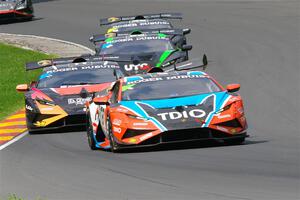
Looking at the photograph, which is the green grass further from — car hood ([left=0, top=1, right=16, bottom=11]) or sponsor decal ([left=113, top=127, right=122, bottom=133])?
sponsor decal ([left=113, top=127, right=122, bottom=133])

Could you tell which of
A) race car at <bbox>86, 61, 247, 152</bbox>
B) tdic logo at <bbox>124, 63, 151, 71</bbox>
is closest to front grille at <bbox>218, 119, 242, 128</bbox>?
race car at <bbox>86, 61, 247, 152</bbox>

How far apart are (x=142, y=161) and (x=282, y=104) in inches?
295

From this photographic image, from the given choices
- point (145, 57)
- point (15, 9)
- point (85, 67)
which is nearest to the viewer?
point (85, 67)

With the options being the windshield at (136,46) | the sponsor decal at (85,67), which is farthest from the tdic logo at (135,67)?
the sponsor decal at (85,67)

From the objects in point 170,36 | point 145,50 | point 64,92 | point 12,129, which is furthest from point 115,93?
point 170,36

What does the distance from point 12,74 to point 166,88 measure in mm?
17136

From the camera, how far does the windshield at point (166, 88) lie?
1577cm

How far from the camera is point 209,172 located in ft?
41.3

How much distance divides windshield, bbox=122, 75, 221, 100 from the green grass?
8093 millimetres

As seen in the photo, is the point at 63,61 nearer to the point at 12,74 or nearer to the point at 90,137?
the point at 90,137

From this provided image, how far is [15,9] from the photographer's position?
45.2 metres

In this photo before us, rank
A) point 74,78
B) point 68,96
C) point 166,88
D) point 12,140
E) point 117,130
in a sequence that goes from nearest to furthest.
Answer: point 117,130, point 166,88, point 12,140, point 68,96, point 74,78

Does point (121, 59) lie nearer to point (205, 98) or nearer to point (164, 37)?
point (164, 37)

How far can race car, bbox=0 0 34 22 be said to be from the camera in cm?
4512
